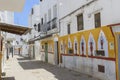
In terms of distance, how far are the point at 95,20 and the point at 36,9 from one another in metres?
28.2

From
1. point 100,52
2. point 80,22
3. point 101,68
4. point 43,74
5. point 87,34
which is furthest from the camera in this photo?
point 80,22

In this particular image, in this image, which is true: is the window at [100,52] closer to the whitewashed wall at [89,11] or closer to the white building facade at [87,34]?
the white building facade at [87,34]

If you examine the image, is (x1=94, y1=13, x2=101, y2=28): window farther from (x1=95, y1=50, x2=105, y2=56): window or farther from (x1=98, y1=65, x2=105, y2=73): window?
(x1=98, y1=65, x2=105, y2=73): window

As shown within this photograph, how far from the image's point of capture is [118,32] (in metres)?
10.6

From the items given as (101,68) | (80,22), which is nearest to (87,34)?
(80,22)

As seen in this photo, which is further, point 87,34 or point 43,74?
point 43,74

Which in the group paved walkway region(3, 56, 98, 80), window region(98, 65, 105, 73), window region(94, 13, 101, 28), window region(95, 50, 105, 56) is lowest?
paved walkway region(3, 56, 98, 80)

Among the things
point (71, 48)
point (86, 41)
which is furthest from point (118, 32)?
point (71, 48)

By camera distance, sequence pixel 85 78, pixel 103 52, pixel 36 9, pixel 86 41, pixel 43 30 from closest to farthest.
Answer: pixel 103 52, pixel 85 78, pixel 86 41, pixel 43 30, pixel 36 9

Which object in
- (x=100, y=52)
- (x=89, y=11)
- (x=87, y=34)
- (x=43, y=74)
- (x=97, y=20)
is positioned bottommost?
(x=43, y=74)

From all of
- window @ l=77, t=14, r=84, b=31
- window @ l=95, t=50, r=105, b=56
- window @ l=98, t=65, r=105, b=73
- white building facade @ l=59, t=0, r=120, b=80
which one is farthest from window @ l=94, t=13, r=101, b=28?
window @ l=77, t=14, r=84, b=31

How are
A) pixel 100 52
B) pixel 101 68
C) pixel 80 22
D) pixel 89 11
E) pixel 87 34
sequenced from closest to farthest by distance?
pixel 101 68
pixel 100 52
pixel 89 11
pixel 87 34
pixel 80 22

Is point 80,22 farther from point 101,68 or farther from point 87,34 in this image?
point 101,68

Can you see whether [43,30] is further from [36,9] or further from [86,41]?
[86,41]
